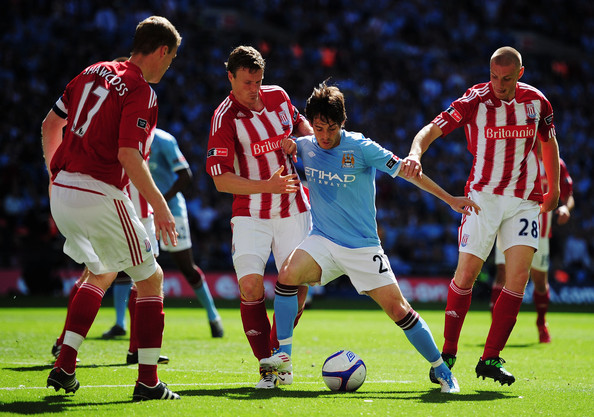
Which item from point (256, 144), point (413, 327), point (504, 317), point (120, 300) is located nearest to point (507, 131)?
point (504, 317)

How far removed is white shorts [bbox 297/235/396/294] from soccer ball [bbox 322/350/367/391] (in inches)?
20.7

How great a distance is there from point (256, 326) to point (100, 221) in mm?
1627

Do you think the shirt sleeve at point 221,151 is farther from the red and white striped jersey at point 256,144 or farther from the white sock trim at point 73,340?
the white sock trim at point 73,340

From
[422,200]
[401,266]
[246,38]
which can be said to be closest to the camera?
[401,266]

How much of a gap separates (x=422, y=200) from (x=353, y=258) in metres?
18.0

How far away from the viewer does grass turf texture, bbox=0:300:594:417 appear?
5.10m

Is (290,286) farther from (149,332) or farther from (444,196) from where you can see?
(444,196)

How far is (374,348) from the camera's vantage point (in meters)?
9.21

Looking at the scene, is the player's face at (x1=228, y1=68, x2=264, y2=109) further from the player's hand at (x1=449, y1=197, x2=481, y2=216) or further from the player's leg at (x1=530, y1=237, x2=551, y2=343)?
the player's leg at (x1=530, y1=237, x2=551, y2=343)

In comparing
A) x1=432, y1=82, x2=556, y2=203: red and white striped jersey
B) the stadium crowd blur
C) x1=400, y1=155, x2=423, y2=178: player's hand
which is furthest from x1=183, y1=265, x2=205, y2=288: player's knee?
the stadium crowd blur

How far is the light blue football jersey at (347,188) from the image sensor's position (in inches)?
238

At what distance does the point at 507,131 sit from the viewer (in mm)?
6746

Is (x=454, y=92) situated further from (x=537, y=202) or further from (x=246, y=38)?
(x=537, y=202)

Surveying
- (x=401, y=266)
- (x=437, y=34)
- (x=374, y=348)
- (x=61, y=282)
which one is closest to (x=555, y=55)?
(x=437, y=34)
